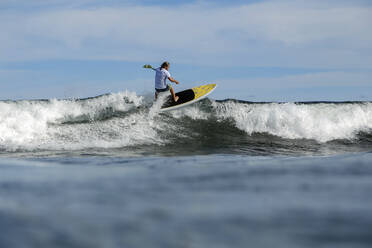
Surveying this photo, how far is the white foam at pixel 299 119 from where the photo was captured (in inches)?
512

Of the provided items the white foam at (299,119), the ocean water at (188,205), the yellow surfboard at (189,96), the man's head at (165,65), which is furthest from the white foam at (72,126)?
the ocean water at (188,205)

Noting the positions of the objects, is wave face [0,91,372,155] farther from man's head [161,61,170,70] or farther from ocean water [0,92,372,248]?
ocean water [0,92,372,248]

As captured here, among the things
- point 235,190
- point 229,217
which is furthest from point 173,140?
point 229,217

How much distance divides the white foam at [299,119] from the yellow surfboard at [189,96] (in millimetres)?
634

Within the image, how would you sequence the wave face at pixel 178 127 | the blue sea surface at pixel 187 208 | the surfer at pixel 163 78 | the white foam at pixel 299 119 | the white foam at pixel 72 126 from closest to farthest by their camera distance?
the blue sea surface at pixel 187 208 → the wave face at pixel 178 127 → the white foam at pixel 72 126 → the surfer at pixel 163 78 → the white foam at pixel 299 119

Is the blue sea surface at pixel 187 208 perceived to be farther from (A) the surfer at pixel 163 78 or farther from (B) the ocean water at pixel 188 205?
(A) the surfer at pixel 163 78

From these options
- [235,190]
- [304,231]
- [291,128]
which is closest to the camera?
[304,231]

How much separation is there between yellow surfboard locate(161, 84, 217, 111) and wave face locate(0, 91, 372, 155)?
21 centimetres

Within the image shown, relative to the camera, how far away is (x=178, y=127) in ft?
40.8

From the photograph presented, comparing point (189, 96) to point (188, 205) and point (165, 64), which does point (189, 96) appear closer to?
point (165, 64)

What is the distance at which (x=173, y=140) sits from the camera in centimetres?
1123

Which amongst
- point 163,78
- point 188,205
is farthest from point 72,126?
point 188,205

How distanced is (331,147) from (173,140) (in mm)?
4482

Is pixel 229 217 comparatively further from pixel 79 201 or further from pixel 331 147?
pixel 331 147
